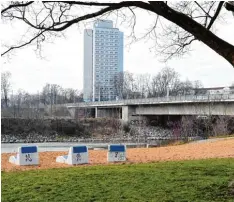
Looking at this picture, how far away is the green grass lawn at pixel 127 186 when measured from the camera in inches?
273

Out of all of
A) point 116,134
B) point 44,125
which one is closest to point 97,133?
point 116,134

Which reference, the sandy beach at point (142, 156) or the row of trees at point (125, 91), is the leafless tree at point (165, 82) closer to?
the row of trees at point (125, 91)

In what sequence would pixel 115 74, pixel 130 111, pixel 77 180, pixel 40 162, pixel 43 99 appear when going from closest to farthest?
pixel 77 180 → pixel 40 162 → pixel 130 111 → pixel 115 74 → pixel 43 99

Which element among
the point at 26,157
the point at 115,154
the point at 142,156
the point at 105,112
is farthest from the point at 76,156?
the point at 105,112

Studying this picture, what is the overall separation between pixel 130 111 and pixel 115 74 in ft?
79.7

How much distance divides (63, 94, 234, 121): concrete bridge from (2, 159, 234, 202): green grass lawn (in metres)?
30.5

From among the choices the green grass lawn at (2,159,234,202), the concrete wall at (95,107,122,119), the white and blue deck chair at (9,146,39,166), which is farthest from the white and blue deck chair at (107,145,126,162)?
the concrete wall at (95,107,122,119)

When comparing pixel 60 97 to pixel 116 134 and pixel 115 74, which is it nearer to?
pixel 115 74

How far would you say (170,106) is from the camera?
5269 cm

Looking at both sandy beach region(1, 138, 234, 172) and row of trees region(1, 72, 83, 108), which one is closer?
sandy beach region(1, 138, 234, 172)

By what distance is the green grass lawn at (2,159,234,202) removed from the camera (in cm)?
694

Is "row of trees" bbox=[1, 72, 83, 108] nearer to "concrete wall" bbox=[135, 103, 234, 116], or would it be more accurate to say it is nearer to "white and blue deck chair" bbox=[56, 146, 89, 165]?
"concrete wall" bbox=[135, 103, 234, 116]

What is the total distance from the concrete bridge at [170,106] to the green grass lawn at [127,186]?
3047 centimetres

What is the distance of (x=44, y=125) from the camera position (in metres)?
62.2
